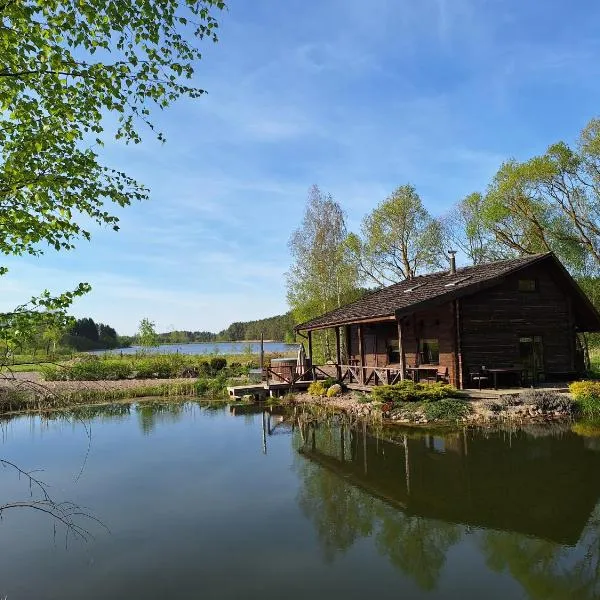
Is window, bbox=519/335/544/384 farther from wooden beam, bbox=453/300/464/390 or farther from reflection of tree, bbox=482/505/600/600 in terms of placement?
reflection of tree, bbox=482/505/600/600

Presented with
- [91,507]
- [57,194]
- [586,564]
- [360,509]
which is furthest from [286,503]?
[57,194]

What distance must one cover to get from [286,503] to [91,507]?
3.50 m

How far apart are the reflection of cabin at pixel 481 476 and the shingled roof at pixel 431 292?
564cm

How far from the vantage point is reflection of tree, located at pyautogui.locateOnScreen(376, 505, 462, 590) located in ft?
21.0

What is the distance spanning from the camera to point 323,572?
6391mm

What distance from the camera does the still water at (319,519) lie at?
617 centimetres

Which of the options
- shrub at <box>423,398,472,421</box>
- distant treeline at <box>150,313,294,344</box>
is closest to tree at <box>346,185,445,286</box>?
shrub at <box>423,398,472,421</box>

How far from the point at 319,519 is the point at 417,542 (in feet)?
5.50

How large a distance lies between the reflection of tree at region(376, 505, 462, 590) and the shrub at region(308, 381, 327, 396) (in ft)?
44.7

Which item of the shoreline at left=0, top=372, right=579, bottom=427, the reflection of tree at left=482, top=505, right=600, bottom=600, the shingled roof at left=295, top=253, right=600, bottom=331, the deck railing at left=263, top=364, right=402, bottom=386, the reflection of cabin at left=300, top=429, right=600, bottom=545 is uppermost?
the shingled roof at left=295, top=253, right=600, bottom=331

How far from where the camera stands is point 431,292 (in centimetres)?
2011

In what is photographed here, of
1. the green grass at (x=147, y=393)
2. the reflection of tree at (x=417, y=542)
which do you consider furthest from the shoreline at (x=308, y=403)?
the reflection of tree at (x=417, y=542)

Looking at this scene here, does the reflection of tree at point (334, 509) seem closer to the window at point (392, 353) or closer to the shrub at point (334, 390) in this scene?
the shrub at point (334, 390)

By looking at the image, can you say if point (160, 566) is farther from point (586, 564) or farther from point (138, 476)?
point (586, 564)
